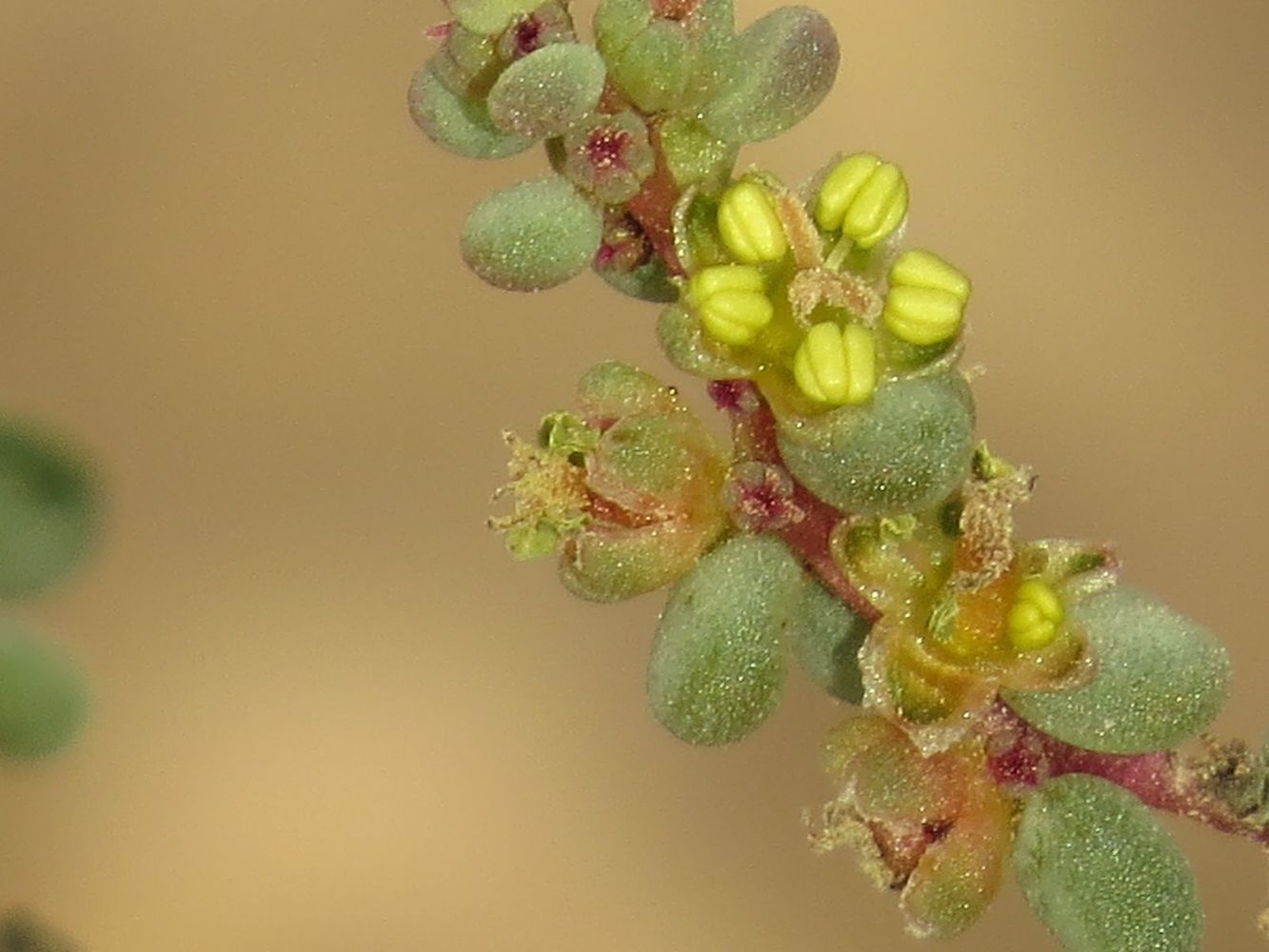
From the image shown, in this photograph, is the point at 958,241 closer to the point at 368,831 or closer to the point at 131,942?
the point at 368,831

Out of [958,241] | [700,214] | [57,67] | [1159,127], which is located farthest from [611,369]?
[57,67]

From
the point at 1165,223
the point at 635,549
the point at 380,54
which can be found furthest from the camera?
the point at 380,54

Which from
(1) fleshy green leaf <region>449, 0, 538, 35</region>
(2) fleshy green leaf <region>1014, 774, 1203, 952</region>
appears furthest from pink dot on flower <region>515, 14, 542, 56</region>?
(2) fleshy green leaf <region>1014, 774, 1203, 952</region>

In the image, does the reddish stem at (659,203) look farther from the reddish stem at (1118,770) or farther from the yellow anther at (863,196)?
the reddish stem at (1118,770)

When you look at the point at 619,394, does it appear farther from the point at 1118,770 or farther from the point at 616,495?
the point at 1118,770

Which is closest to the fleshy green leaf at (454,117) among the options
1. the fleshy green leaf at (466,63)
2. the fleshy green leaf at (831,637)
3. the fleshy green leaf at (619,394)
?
the fleshy green leaf at (466,63)

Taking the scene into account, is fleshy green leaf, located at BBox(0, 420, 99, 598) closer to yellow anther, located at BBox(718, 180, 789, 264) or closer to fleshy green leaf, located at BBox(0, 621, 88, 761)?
fleshy green leaf, located at BBox(0, 621, 88, 761)

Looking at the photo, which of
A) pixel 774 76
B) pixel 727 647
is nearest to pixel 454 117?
pixel 774 76
